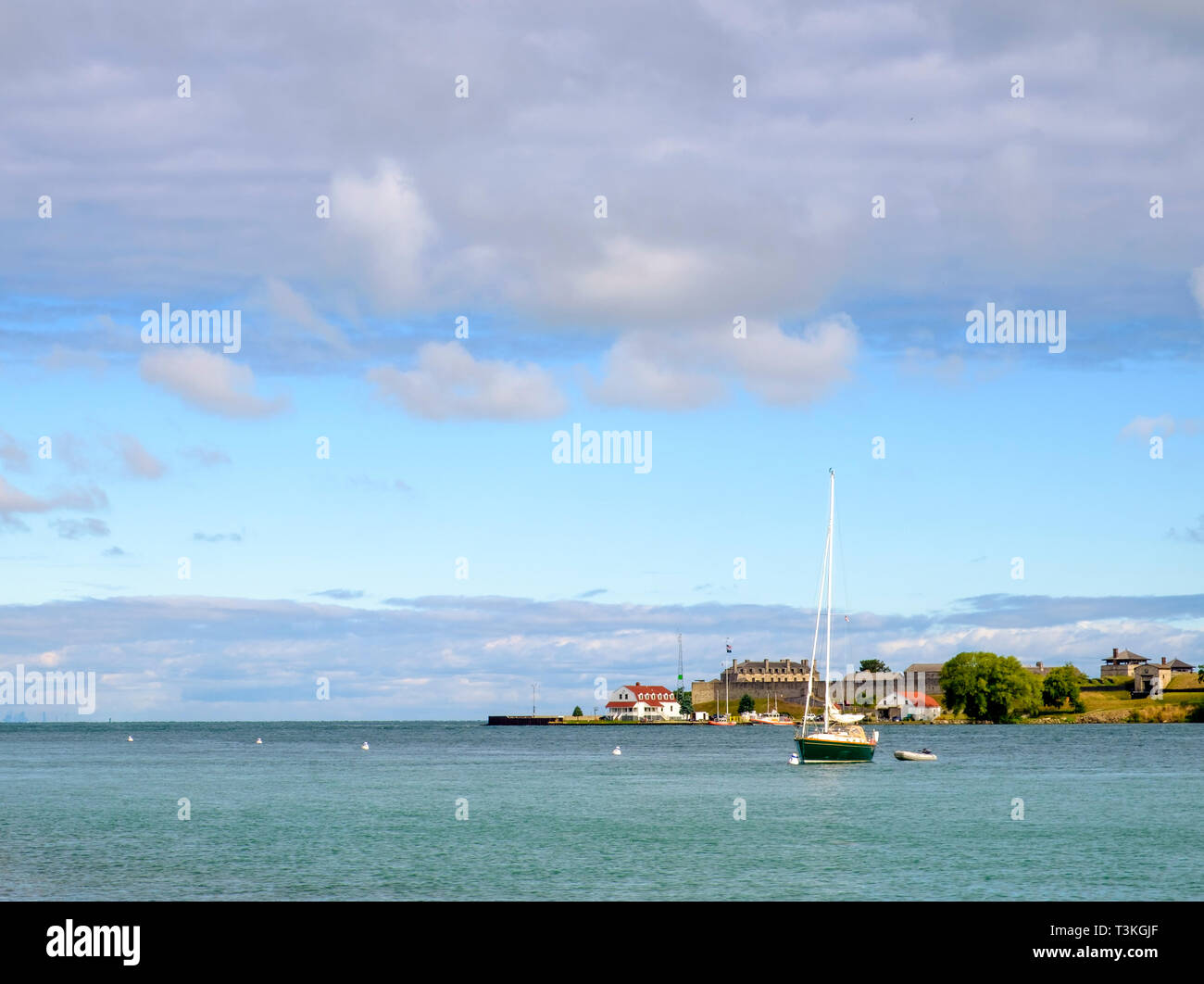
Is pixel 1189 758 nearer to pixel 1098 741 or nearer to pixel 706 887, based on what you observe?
pixel 1098 741

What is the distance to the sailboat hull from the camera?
10788 cm

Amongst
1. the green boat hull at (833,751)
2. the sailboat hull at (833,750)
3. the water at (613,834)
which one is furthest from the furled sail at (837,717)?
the water at (613,834)

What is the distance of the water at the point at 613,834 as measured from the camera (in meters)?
43.3

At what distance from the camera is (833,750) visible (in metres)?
109

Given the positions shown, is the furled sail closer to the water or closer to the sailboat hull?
the sailboat hull

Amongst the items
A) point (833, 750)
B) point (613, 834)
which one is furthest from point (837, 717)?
point (613, 834)

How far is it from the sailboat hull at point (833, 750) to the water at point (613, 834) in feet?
5.34

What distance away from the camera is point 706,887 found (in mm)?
42469

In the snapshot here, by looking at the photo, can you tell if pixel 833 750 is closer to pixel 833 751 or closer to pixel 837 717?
pixel 833 751

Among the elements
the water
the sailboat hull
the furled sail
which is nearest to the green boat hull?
the sailboat hull
